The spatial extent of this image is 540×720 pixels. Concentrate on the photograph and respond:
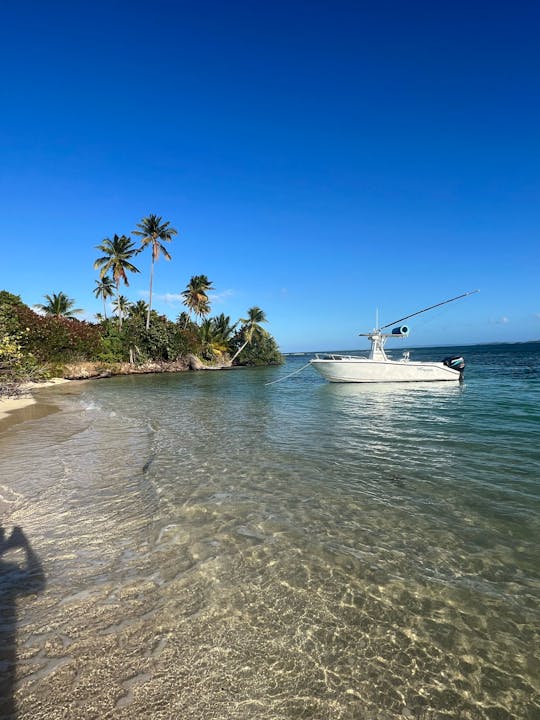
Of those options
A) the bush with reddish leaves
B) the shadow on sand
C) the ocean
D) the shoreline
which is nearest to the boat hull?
the ocean

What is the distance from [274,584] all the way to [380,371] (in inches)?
945

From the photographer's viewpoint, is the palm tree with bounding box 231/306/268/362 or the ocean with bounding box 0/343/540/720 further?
the palm tree with bounding box 231/306/268/362

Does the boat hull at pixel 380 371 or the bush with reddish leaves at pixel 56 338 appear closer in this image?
the boat hull at pixel 380 371

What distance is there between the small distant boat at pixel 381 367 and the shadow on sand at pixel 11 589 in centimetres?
2277

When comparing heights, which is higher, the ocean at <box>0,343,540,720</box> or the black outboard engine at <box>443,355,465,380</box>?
the black outboard engine at <box>443,355,465,380</box>

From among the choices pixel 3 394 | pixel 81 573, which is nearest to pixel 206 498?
pixel 81 573

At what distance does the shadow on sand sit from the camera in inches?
104

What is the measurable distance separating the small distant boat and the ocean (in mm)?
17044

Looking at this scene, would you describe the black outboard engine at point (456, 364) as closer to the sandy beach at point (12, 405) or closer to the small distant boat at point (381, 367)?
the small distant boat at point (381, 367)

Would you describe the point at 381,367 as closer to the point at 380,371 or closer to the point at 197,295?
the point at 380,371

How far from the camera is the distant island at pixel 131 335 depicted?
36500 mm

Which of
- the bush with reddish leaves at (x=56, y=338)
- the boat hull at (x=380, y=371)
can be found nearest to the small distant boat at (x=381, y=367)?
the boat hull at (x=380, y=371)

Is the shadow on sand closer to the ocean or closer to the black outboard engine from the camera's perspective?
the ocean

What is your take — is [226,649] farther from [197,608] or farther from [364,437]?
[364,437]
